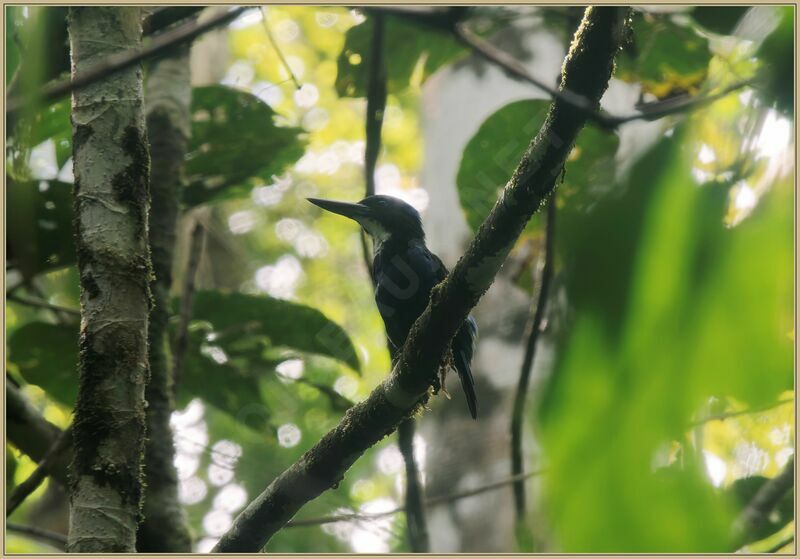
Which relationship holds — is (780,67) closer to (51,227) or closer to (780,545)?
(780,545)

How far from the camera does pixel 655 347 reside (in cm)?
56

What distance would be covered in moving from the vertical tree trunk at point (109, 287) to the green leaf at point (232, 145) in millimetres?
1352

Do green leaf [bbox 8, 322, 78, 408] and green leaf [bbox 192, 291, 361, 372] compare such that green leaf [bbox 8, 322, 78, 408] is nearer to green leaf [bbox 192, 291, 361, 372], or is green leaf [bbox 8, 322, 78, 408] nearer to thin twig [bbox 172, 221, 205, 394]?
thin twig [bbox 172, 221, 205, 394]

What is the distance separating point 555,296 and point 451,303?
1.90 m

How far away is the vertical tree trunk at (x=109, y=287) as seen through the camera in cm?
258

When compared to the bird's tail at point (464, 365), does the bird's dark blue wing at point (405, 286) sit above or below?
above

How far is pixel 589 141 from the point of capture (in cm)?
341

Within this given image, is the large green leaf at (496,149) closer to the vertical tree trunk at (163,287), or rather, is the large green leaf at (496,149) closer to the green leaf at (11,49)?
the vertical tree trunk at (163,287)

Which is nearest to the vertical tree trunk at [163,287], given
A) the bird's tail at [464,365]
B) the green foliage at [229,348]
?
the green foliage at [229,348]

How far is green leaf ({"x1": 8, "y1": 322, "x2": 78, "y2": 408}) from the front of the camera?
408 centimetres

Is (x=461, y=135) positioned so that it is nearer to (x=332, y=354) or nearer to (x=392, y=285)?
(x=392, y=285)

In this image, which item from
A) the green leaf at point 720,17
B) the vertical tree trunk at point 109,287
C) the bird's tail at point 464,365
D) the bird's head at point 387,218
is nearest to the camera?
the green leaf at point 720,17

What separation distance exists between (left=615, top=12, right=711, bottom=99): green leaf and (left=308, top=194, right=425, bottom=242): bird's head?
1.63 m

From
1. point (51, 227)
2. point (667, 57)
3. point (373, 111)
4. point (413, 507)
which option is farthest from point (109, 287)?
point (667, 57)
